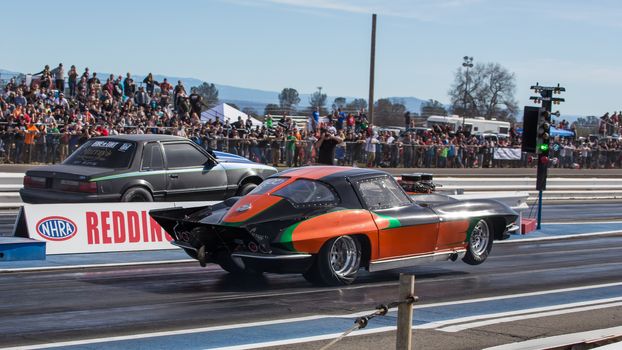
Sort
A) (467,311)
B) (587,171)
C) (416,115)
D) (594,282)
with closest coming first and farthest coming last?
(467,311) < (594,282) < (587,171) < (416,115)

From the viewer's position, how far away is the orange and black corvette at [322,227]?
10539 mm

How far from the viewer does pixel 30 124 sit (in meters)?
26.8

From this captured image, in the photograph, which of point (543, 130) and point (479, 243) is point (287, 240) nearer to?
point (479, 243)

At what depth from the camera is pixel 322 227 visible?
10805 millimetres

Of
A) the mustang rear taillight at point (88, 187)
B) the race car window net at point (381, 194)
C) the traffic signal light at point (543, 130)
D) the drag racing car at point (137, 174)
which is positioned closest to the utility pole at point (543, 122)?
the traffic signal light at point (543, 130)

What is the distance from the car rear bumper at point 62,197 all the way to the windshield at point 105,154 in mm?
744

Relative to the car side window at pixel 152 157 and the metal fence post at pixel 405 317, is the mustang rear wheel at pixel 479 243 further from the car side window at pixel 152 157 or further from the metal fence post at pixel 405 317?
the metal fence post at pixel 405 317

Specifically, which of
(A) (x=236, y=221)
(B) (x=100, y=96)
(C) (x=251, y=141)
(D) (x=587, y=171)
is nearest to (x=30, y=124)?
(B) (x=100, y=96)

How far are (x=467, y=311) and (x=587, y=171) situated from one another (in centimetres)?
3441

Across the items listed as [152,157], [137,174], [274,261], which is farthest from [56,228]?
[274,261]

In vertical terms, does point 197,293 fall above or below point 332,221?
below

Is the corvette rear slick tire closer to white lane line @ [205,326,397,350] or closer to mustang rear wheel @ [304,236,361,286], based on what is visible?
mustang rear wheel @ [304,236,361,286]

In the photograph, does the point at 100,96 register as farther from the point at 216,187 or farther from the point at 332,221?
the point at 332,221

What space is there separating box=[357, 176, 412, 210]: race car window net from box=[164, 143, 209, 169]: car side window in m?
5.99
